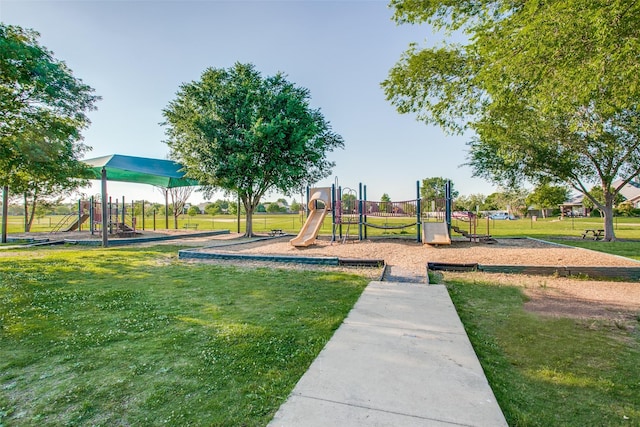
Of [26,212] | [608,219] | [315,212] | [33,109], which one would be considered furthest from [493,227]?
[26,212]

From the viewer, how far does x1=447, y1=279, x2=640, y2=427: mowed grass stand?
224 centimetres

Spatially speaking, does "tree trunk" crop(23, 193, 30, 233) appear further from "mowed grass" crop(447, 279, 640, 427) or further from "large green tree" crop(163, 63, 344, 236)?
"mowed grass" crop(447, 279, 640, 427)

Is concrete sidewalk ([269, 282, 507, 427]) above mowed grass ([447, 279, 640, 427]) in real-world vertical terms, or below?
above

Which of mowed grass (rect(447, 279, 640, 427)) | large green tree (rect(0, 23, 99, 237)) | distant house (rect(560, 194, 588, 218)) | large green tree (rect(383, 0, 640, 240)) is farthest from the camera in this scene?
distant house (rect(560, 194, 588, 218))

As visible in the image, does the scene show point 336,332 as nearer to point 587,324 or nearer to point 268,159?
point 587,324

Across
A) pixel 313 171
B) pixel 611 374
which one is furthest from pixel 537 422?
pixel 313 171

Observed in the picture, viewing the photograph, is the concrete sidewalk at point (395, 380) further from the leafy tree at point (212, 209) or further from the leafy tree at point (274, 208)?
the leafy tree at point (274, 208)

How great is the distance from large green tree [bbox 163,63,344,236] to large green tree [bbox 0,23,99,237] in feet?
17.3

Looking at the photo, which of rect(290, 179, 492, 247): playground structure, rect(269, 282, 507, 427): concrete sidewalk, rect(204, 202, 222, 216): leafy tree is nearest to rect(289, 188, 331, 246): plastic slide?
rect(290, 179, 492, 247): playground structure

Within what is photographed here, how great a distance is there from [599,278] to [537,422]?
680 cm

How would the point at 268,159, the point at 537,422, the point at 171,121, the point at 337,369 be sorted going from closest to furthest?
the point at 537,422 → the point at 337,369 → the point at 268,159 → the point at 171,121

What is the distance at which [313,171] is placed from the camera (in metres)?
20.0

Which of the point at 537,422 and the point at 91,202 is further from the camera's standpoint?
the point at 91,202

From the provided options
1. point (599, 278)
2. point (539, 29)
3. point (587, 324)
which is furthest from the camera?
point (599, 278)
